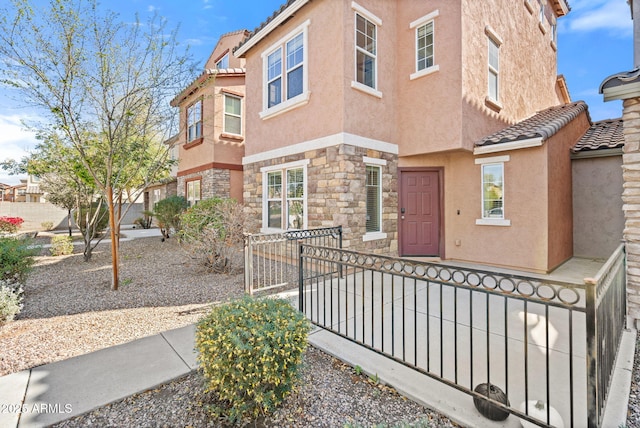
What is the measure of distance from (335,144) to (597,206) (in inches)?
296

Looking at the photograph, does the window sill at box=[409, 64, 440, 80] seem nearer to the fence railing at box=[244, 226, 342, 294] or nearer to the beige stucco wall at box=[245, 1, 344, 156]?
the beige stucco wall at box=[245, 1, 344, 156]

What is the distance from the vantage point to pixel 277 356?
2426 millimetres

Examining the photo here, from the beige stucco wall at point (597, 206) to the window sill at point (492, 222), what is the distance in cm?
296

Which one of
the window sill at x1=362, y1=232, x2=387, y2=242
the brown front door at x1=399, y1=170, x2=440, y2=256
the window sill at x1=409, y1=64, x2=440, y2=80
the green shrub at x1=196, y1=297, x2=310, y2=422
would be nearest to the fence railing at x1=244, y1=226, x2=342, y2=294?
the window sill at x1=362, y1=232, x2=387, y2=242

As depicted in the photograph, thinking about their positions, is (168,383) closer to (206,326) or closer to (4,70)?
(206,326)

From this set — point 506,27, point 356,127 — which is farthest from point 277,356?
point 506,27

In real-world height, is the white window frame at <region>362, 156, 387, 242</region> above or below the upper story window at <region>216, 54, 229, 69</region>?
below

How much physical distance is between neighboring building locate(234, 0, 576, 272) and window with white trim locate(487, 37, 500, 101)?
0.04 metres

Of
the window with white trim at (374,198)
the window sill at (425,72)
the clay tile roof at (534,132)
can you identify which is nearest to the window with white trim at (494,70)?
the clay tile roof at (534,132)

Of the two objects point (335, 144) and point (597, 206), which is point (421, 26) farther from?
point (597, 206)

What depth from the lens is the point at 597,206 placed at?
8.23m

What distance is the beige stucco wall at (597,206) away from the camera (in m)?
7.93

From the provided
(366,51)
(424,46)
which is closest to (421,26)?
(424,46)

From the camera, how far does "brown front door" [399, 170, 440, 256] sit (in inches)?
331
